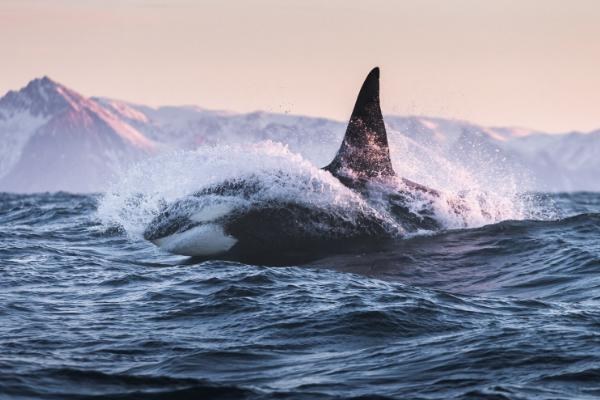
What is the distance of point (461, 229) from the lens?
71.3ft

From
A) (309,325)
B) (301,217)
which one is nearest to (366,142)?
(301,217)

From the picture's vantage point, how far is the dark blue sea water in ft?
30.3

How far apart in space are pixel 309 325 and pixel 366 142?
9.14 meters

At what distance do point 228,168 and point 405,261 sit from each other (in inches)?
167

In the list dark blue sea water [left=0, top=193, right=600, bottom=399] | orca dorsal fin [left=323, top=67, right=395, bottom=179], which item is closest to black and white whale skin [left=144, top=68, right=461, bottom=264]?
orca dorsal fin [left=323, top=67, right=395, bottom=179]

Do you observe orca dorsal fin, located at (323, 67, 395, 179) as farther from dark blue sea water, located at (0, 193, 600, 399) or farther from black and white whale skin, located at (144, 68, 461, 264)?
dark blue sea water, located at (0, 193, 600, 399)

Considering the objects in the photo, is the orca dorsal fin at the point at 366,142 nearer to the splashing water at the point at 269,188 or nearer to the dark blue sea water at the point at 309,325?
the splashing water at the point at 269,188

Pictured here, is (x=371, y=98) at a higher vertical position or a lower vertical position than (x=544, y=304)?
higher

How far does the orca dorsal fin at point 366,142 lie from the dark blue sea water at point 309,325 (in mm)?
2061

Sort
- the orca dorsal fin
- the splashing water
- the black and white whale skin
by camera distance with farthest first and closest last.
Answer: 1. the orca dorsal fin
2. the splashing water
3. the black and white whale skin

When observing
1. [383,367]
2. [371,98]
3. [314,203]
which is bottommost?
[383,367]

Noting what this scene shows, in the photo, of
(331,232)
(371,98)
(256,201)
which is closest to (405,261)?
→ (331,232)

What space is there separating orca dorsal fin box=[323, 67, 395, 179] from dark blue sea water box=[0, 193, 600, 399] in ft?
6.76

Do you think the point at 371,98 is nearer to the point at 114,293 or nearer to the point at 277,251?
the point at 277,251
